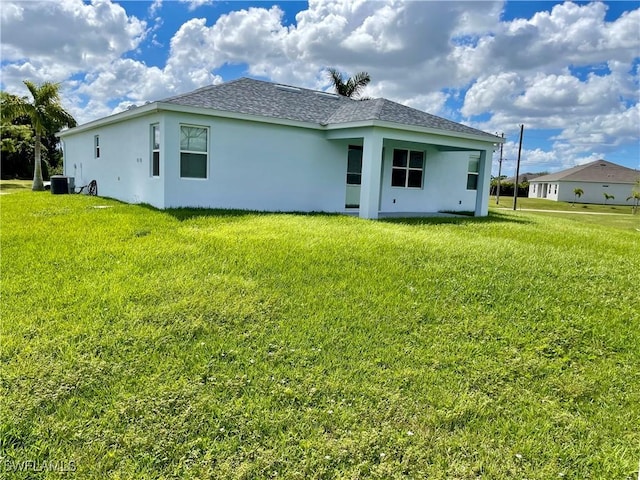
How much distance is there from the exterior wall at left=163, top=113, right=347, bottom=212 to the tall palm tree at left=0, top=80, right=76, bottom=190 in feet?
56.1

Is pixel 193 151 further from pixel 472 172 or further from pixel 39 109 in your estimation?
pixel 39 109

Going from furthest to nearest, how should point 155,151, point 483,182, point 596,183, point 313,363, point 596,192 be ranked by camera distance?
point 596,192 < point 596,183 < point 483,182 < point 155,151 < point 313,363

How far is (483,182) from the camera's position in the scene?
16.5 m

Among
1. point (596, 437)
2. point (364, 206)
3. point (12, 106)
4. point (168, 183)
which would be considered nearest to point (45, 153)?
point (12, 106)

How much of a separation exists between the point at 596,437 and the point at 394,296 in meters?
2.65

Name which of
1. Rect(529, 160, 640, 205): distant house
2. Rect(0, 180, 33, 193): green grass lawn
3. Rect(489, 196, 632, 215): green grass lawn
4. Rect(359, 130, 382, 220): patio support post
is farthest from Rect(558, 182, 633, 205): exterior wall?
Rect(0, 180, 33, 193): green grass lawn

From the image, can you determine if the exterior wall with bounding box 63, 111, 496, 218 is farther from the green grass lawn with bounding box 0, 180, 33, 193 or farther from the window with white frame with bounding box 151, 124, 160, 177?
the green grass lawn with bounding box 0, 180, 33, 193

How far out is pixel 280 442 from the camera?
336cm

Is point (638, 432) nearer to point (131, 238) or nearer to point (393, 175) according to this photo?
point (131, 238)

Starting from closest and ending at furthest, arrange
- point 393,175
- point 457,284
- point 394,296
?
point 394,296 < point 457,284 < point 393,175

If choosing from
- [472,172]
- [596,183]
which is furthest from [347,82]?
[596,183]

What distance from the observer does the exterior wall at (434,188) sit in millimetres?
16156

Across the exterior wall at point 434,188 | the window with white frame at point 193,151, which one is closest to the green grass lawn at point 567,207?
the exterior wall at point 434,188

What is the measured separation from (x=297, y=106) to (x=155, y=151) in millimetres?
4891
